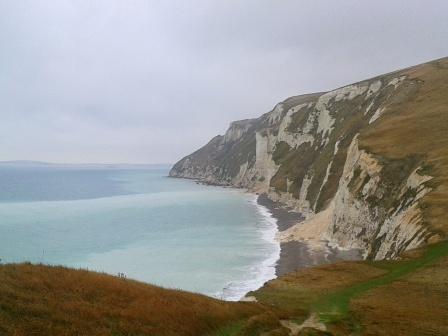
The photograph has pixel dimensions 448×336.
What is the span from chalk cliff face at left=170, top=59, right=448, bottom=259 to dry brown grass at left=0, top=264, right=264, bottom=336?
1985 centimetres

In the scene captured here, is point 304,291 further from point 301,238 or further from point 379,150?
point 301,238

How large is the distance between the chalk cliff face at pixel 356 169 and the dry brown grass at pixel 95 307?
65.1 ft

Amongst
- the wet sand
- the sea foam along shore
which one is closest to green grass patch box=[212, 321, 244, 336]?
the sea foam along shore

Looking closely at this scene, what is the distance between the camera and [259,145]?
165 metres

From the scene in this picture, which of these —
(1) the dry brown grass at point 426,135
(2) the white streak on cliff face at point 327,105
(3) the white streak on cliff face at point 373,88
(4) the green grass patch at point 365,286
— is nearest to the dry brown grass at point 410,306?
(4) the green grass patch at point 365,286

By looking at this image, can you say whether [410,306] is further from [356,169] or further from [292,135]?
[292,135]

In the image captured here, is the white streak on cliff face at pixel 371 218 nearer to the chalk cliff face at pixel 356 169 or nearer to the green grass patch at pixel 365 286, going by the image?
the chalk cliff face at pixel 356 169

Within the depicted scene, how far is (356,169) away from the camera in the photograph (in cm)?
5500

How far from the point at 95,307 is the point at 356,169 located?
47.5 m

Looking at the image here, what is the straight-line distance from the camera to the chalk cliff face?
Answer: 38.4 metres

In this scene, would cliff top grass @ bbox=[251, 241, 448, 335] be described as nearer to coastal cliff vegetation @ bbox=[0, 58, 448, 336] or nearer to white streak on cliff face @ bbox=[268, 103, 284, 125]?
coastal cliff vegetation @ bbox=[0, 58, 448, 336]

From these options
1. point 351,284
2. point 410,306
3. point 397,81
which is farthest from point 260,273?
point 397,81

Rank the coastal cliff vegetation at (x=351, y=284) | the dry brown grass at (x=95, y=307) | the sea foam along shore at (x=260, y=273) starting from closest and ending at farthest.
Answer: the dry brown grass at (x=95, y=307) < the coastal cliff vegetation at (x=351, y=284) < the sea foam along shore at (x=260, y=273)

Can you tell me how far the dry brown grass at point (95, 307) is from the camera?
1152 centimetres
